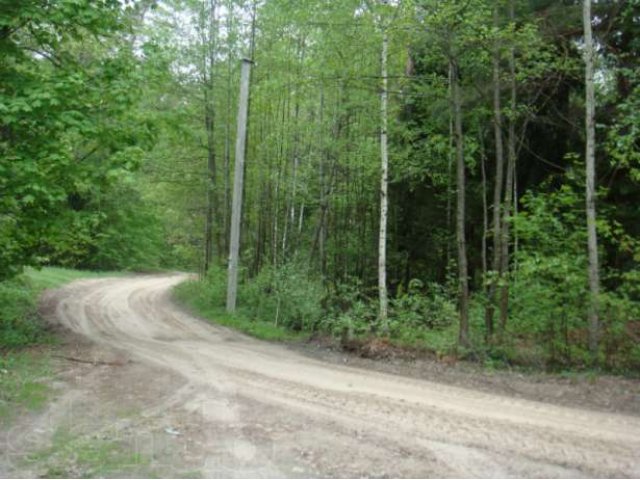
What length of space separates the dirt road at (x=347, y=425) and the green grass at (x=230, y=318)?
3072mm

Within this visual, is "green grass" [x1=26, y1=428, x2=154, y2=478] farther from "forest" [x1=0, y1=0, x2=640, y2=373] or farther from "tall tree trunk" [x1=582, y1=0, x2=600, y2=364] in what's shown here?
"tall tree trunk" [x1=582, y1=0, x2=600, y2=364]

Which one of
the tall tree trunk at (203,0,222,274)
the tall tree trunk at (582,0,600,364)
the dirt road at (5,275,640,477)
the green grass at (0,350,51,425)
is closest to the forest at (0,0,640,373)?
the tall tree trunk at (582,0,600,364)

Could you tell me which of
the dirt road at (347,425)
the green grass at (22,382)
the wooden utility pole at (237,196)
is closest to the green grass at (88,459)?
the dirt road at (347,425)

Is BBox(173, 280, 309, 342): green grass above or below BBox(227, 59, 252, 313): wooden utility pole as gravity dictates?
below

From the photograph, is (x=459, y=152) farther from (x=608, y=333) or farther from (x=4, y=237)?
(x=4, y=237)

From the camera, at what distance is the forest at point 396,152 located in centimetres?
929

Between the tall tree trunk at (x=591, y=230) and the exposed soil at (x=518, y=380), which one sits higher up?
the tall tree trunk at (x=591, y=230)

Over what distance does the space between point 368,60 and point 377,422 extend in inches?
403

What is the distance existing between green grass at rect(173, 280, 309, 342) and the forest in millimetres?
139

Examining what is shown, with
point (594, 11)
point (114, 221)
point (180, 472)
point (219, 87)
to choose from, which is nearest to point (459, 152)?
point (594, 11)

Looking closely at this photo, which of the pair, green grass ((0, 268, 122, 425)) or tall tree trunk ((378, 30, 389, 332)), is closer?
green grass ((0, 268, 122, 425))

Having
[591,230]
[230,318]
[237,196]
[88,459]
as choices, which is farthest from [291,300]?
[88,459]

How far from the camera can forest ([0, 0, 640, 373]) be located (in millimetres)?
9289

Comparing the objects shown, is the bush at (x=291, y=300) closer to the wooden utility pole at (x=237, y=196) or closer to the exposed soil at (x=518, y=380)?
the wooden utility pole at (x=237, y=196)
